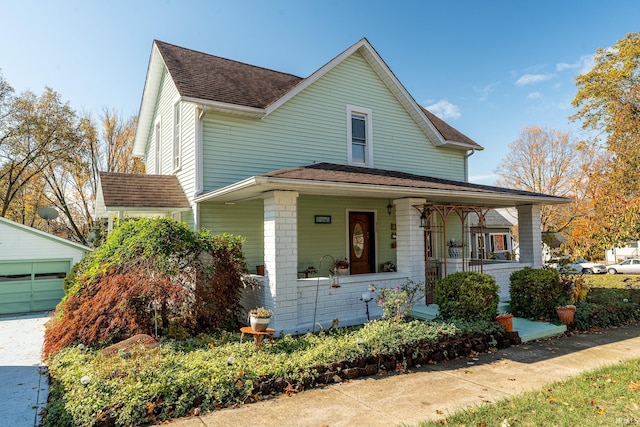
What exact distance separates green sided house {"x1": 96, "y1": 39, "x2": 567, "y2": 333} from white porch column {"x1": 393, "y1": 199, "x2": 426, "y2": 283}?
3cm

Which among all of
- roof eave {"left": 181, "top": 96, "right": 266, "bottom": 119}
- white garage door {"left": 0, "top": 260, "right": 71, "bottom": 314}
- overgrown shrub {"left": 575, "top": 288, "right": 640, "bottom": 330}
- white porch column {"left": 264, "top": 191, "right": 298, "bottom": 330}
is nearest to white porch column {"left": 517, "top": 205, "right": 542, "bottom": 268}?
overgrown shrub {"left": 575, "top": 288, "right": 640, "bottom": 330}

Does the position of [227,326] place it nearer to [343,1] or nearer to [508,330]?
[508,330]

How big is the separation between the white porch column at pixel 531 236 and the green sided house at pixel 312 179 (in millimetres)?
33

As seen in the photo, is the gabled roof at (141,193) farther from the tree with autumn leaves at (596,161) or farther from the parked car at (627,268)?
the parked car at (627,268)

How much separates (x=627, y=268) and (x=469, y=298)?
85.2 feet

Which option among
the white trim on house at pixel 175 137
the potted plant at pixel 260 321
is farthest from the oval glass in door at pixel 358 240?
the potted plant at pixel 260 321

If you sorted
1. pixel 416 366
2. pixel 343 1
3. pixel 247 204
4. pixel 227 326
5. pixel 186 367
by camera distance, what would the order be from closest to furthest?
1. pixel 186 367
2. pixel 416 366
3. pixel 227 326
4. pixel 247 204
5. pixel 343 1

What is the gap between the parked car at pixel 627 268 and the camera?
25219 millimetres

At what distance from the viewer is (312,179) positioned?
707cm

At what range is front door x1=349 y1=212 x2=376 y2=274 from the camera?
11673 mm

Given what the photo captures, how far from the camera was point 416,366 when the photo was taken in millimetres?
6035

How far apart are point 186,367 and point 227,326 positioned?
2425mm

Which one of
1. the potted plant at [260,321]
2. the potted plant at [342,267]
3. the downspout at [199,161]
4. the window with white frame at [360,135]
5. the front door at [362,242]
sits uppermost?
the window with white frame at [360,135]

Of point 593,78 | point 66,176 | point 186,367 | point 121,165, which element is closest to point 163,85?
point 186,367
